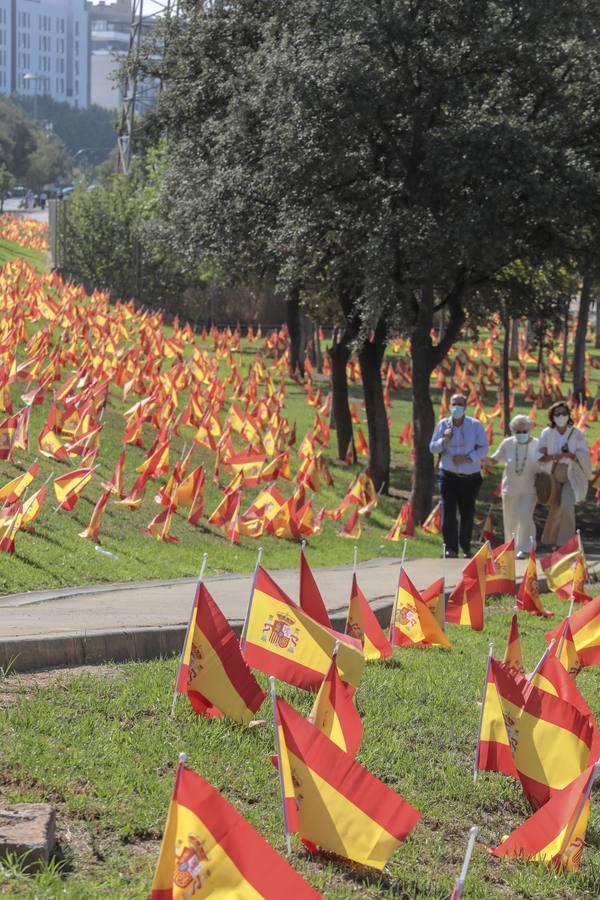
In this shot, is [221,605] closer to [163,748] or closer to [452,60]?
[163,748]

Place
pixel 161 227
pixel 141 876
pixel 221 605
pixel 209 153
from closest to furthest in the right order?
pixel 141 876, pixel 221 605, pixel 209 153, pixel 161 227

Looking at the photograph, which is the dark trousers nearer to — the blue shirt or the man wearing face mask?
the man wearing face mask

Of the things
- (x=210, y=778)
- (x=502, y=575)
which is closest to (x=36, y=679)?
(x=210, y=778)

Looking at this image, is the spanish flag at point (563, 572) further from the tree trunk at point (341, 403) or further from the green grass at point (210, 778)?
the tree trunk at point (341, 403)

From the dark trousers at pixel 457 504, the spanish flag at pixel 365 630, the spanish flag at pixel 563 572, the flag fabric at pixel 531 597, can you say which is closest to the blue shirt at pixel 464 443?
the dark trousers at pixel 457 504

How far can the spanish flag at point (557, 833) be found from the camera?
517 centimetres

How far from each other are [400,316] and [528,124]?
10.0ft

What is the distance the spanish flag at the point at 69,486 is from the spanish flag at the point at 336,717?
7.70m

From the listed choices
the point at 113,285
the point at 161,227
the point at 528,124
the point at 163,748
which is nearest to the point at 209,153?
the point at 161,227

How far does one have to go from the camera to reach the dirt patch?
256 inches

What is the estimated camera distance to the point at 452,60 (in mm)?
17141

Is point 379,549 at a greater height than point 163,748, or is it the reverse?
point 163,748

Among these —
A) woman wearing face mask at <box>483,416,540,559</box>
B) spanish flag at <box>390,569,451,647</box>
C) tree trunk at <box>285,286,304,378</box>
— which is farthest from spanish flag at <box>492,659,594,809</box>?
tree trunk at <box>285,286,304,378</box>

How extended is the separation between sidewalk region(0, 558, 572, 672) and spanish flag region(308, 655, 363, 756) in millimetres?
1894
